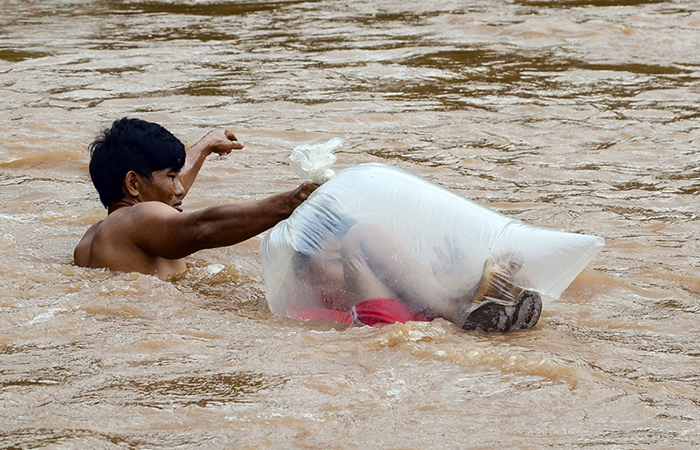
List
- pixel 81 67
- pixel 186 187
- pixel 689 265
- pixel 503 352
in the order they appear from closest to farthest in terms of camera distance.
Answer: pixel 503 352 → pixel 689 265 → pixel 186 187 → pixel 81 67

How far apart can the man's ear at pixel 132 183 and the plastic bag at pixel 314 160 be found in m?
0.88

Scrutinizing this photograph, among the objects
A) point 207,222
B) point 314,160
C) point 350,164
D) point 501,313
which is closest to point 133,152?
point 207,222

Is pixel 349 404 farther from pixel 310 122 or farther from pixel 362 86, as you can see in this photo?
pixel 362 86

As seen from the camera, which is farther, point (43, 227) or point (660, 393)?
point (43, 227)

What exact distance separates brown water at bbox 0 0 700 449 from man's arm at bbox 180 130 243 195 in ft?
1.37

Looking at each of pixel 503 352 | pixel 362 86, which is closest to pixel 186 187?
pixel 503 352

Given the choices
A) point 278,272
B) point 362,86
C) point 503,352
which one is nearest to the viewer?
point 503,352

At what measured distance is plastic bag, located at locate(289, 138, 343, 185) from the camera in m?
3.52

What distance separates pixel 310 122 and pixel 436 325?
4.36 meters

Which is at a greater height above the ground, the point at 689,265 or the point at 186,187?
the point at 186,187

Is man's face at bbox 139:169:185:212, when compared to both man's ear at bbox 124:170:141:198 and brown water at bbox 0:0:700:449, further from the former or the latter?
brown water at bbox 0:0:700:449

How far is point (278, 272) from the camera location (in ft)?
11.6

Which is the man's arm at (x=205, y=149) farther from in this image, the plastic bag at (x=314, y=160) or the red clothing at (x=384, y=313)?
the red clothing at (x=384, y=313)

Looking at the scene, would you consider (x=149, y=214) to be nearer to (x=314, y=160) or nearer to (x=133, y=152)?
(x=133, y=152)
